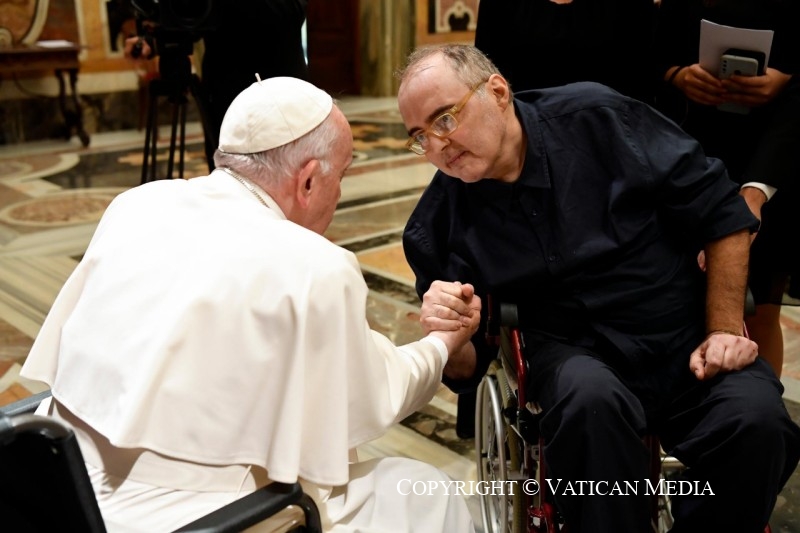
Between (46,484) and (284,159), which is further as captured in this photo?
(284,159)

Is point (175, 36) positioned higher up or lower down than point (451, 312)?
higher up

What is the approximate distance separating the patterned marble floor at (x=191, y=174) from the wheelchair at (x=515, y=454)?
16.5 inches

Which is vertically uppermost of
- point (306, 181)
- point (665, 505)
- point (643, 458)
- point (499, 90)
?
point (499, 90)

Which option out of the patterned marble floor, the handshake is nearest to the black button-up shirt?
the handshake

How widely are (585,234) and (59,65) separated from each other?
7.90 metres

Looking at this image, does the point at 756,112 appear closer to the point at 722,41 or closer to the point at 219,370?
the point at 722,41

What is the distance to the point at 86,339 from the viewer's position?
1.59 meters

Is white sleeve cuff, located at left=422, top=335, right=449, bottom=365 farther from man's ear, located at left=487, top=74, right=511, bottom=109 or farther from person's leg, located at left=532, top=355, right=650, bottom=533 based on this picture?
man's ear, located at left=487, top=74, right=511, bottom=109

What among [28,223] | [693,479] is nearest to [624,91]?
[693,479]

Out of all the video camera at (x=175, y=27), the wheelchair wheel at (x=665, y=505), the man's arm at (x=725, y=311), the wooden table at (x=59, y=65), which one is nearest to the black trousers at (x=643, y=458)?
the man's arm at (x=725, y=311)

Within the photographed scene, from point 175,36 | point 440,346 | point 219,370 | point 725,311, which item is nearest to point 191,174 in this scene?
point 175,36

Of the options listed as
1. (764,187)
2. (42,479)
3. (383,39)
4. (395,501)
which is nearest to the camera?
(42,479)

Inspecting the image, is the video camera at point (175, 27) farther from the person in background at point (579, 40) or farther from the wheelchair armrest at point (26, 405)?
the wheelchair armrest at point (26, 405)

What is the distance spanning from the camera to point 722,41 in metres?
2.49
